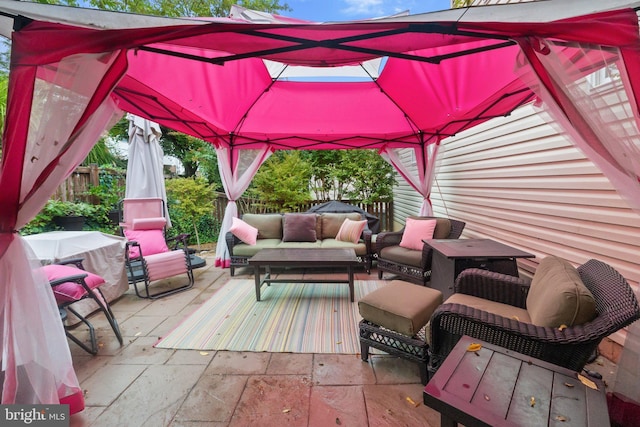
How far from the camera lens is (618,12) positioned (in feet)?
3.84

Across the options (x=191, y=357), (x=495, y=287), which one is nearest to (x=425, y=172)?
(x=495, y=287)

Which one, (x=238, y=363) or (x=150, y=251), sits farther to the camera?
(x=150, y=251)

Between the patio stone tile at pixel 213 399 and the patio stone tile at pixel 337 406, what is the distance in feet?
1.70

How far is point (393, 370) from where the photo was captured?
1993 millimetres

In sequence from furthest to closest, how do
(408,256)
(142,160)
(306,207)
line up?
(306,207), (142,160), (408,256)

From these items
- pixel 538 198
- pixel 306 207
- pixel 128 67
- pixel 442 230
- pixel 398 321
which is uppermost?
pixel 128 67

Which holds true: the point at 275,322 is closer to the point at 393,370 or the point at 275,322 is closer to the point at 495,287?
the point at 393,370

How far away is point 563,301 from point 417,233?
101 inches

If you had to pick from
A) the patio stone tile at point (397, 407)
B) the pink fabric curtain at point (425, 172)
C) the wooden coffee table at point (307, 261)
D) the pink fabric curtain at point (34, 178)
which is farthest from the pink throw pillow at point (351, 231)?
the pink fabric curtain at point (34, 178)

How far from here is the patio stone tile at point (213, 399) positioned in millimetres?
1610

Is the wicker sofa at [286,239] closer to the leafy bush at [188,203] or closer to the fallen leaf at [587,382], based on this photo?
the leafy bush at [188,203]

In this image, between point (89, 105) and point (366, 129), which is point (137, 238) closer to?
point (89, 105)

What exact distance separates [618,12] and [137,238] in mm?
4820

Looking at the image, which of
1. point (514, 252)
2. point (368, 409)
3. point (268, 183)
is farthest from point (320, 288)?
point (268, 183)
